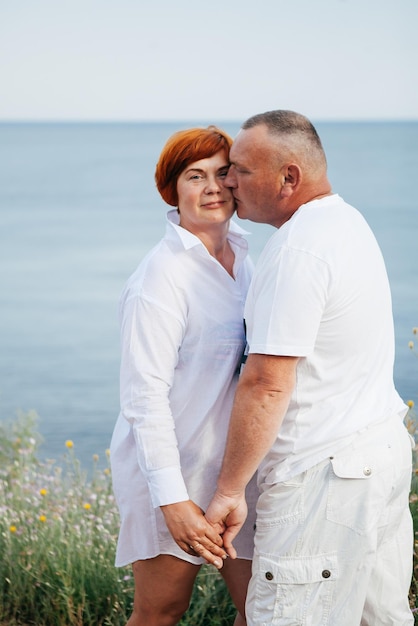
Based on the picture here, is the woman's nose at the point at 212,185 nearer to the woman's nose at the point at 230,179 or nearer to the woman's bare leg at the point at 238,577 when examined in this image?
the woman's nose at the point at 230,179

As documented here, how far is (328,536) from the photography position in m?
2.25

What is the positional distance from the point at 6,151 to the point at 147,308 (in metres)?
37.2

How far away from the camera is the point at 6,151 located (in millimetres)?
38062

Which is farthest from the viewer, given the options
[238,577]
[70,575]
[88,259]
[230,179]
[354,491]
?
[88,259]

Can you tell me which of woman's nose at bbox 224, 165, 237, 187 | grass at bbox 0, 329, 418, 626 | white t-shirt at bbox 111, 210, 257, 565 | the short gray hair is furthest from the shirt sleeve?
grass at bbox 0, 329, 418, 626

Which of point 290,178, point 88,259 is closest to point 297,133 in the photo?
point 290,178

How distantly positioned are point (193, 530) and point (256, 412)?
1.36 feet

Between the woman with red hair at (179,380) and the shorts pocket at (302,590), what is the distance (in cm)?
22

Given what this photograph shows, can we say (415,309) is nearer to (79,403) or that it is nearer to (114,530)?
(79,403)

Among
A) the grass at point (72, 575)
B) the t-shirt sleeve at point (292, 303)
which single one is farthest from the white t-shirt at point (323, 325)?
the grass at point (72, 575)

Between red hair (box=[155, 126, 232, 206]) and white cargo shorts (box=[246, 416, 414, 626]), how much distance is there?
0.89 meters

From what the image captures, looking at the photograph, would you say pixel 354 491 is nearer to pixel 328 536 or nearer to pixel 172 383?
pixel 328 536

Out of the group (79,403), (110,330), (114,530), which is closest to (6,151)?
(110,330)

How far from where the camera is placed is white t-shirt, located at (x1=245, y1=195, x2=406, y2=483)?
214 cm
